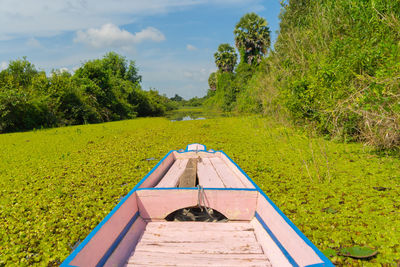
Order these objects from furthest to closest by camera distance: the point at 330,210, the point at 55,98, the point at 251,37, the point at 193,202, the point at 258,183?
the point at 251,37, the point at 55,98, the point at 258,183, the point at 330,210, the point at 193,202

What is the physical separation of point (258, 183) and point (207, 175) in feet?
4.15

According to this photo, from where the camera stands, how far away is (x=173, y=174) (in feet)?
11.5

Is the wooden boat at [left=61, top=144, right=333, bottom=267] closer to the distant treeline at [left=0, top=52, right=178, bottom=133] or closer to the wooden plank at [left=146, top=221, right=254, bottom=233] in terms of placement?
the wooden plank at [left=146, top=221, right=254, bottom=233]

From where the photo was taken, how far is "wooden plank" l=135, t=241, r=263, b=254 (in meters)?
1.86

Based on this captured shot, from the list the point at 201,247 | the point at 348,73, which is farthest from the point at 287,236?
the point at 348,73

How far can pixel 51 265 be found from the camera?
7.30 ft

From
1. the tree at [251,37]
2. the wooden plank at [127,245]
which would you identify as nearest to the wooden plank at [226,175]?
the wooden plank at [127,245]

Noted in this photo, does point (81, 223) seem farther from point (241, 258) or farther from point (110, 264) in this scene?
point (241, 258)

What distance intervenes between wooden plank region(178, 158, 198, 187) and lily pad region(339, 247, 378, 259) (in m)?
1.76

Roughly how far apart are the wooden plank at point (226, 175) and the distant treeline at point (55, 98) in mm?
13094

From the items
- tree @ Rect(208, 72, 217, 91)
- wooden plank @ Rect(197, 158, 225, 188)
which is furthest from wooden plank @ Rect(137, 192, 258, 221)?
tree @ Rect(208, 72, 217, 91)

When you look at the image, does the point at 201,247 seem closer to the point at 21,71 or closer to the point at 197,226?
the point at 197,226

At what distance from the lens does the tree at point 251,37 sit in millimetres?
28312

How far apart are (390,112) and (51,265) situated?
18.2 ft
